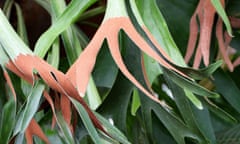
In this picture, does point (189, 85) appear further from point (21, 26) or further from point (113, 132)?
point (21, 26)

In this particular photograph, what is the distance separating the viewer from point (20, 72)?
2.10ft

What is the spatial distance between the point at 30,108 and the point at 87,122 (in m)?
0.07

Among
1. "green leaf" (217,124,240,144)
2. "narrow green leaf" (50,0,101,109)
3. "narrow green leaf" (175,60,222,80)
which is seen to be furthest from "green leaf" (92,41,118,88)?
"green leaf" (217,124,240,144)

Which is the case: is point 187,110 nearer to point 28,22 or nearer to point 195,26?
point 195,26

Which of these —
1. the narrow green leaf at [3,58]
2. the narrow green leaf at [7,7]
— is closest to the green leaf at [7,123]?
the narrow green leaf at [3,58]

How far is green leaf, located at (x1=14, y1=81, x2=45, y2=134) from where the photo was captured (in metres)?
0.58

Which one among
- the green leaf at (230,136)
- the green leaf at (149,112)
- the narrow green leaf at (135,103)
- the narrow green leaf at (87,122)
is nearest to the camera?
the narrow green leaf at (87,122)

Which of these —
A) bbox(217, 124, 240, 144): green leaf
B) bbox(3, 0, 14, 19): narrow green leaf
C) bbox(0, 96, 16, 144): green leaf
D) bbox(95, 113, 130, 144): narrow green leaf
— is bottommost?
bbox(217, 124, 240, 144): green leaf

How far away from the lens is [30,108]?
23.4 inches

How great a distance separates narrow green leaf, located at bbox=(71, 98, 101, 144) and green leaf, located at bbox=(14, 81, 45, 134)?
43mm

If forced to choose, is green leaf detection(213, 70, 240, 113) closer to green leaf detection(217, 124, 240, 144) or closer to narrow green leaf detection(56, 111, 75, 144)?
green leaf detection(217, 124, 240, 144)

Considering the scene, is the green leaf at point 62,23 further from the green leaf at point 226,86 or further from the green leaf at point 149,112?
the green leaf at point 226,86

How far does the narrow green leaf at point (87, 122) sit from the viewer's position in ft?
Result: 1.89

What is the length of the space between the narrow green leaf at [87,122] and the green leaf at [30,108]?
0.04 metres
